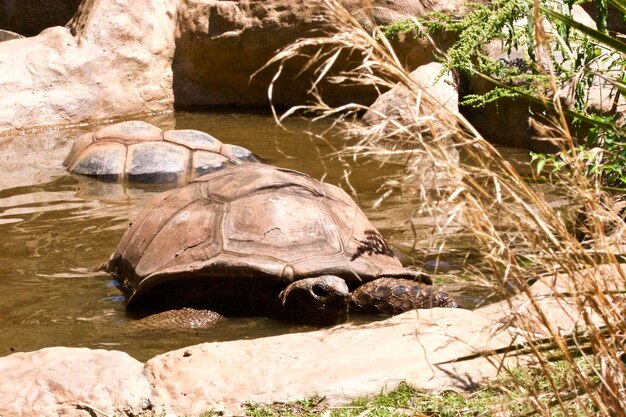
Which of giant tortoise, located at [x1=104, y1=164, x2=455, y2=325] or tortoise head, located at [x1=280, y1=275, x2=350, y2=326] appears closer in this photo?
tortoise head, located at [x1=280, y1=275, x2=350, y2=326]

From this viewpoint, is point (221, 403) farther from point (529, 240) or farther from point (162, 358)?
point (529, 240)

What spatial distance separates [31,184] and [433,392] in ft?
17.5

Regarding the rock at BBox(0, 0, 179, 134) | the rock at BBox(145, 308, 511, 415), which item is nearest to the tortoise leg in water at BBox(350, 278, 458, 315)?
the rock at BBox(145, 308, 511, 415)

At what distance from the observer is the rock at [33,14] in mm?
14555

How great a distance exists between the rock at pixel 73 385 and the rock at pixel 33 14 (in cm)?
1178

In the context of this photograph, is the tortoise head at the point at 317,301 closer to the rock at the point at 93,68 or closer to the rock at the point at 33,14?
the rock at the point at 93,68

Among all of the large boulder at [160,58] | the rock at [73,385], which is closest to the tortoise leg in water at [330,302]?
the rock at [73,385]

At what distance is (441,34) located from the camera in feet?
34.2

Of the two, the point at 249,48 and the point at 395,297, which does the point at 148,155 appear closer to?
the point at 249,48

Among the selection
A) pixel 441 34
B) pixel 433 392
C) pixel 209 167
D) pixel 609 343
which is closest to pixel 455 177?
pixel 609 343

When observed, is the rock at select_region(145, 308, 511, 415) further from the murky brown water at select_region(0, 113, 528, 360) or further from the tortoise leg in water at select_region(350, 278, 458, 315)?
the tortoise leg in water at select_region(350, 278, 458, 315)

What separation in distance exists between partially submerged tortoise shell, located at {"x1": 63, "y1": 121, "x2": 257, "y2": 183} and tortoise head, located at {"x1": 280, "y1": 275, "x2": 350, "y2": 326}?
352 centimetres

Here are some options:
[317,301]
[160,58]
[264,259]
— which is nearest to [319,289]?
[317,301]

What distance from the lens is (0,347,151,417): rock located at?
325cm
